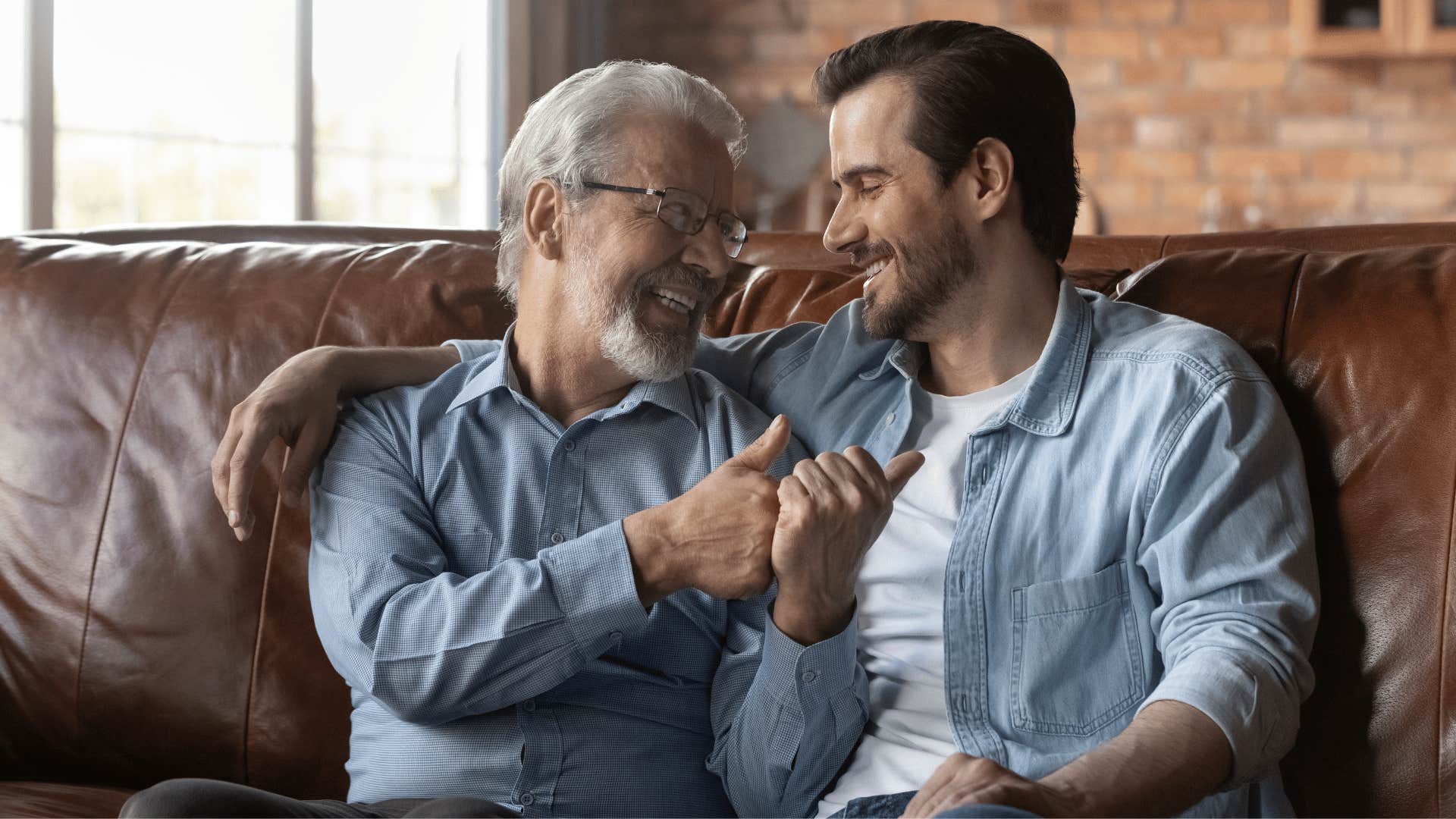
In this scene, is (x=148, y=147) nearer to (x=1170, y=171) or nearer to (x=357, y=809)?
(x=357, y=809)

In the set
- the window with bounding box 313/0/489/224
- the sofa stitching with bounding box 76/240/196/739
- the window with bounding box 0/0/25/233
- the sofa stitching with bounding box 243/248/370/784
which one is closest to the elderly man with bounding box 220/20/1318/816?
the sofa stitching with bounding box 243/248/370/784

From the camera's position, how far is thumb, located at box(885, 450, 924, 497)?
4.25ft

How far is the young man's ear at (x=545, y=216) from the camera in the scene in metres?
1.66

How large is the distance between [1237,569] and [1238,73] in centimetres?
387

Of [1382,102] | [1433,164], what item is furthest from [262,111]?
[1433,164]

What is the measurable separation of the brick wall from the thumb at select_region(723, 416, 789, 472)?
12.0 ft

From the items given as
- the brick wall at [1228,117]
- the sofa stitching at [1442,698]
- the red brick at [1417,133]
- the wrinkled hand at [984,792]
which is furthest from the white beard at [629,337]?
the red brick at [1417,133]

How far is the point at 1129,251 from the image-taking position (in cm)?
193

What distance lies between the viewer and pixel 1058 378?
1435 millimetres

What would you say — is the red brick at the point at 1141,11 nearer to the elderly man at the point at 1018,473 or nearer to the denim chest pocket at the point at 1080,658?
the elderly man at the point at 1018,473

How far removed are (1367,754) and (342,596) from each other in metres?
1.05

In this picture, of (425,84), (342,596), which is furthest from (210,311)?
(425,84)

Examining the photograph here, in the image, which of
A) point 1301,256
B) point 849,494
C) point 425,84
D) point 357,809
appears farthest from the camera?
point 425,84

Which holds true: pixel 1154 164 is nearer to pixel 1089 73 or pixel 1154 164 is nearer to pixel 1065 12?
pixel 1089 73
